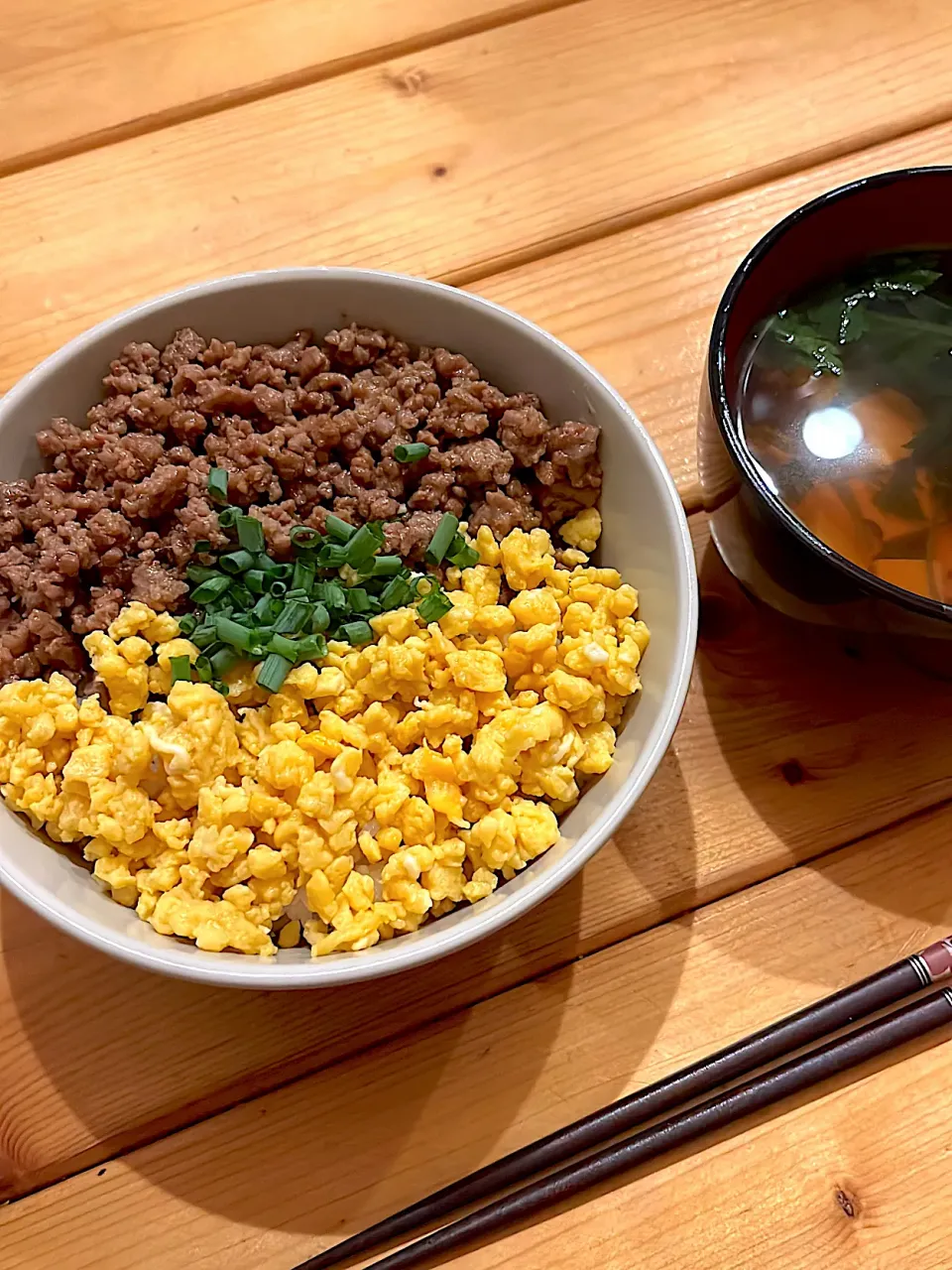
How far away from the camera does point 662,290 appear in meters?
1.34

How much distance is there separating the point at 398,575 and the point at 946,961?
0.65 m

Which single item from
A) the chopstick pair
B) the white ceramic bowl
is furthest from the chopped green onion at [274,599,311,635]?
the chopstick pair

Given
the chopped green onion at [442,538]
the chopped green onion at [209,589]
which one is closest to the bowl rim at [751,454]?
the chopped green onion at [442,538]

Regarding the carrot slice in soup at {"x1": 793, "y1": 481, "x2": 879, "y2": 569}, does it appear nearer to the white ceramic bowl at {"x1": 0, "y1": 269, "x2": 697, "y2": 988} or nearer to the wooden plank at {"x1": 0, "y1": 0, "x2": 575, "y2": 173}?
the white ceramic bowl at {"x1": 0, "y1": 269, "x2": 697, "y2": 988}

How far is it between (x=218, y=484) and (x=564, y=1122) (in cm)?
69

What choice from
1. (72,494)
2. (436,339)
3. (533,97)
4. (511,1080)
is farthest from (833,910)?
(533,97)

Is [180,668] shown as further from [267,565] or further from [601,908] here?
[601,908]

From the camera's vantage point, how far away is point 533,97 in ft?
4.83

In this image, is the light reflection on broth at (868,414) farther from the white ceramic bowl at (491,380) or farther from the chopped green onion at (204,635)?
the chopped green onion at (204,635)

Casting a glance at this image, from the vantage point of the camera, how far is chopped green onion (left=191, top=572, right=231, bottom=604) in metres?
1.02

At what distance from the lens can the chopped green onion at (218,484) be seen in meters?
1.03

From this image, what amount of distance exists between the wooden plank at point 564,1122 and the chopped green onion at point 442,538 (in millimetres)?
435

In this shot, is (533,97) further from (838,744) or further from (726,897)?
(726,897)

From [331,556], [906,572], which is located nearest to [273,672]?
[331,556]
